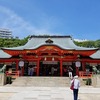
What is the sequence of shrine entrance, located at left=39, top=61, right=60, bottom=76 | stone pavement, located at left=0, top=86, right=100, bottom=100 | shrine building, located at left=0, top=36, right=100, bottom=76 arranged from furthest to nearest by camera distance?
shrine entrance, located at left=39, top=61, right=60, bottom=76 < shrine building, located at left=0, top=36, right=100, bottom=76 < stone pavement, located at left=0, top=86, right=100, bottom=100

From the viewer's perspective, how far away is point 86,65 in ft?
109

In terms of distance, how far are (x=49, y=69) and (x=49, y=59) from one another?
240cm

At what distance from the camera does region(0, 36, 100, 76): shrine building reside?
99.9 ft

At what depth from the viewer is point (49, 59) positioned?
32531 mm

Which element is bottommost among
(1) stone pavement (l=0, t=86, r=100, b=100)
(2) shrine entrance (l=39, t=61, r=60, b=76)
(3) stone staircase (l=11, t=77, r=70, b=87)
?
(1) stone pavement (l=0, t=86, r=100, b=100)

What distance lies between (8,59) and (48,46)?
7294 millimetres

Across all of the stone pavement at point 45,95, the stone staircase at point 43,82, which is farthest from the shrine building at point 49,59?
the stone pavement at point 45,95

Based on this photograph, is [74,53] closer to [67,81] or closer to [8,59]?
[67,81]

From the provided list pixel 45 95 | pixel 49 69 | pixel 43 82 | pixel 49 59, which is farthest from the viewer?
pixel 49 69

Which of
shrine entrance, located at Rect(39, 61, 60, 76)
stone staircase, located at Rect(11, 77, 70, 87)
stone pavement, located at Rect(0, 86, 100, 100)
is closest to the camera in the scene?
stone pavement, located at Rect(0, 86, 100, 100)

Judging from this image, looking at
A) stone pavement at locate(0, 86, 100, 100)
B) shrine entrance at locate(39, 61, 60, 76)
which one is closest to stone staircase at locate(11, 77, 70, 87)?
shrine entrance at locate(39, 61, 60, 76)

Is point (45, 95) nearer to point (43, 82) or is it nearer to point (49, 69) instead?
point (43, 82)

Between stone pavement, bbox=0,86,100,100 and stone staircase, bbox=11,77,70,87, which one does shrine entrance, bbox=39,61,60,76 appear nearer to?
stone staircase, bbox=11,77,70,87

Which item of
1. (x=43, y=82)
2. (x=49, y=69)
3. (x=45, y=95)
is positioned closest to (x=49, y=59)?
(x=49, y=69)
